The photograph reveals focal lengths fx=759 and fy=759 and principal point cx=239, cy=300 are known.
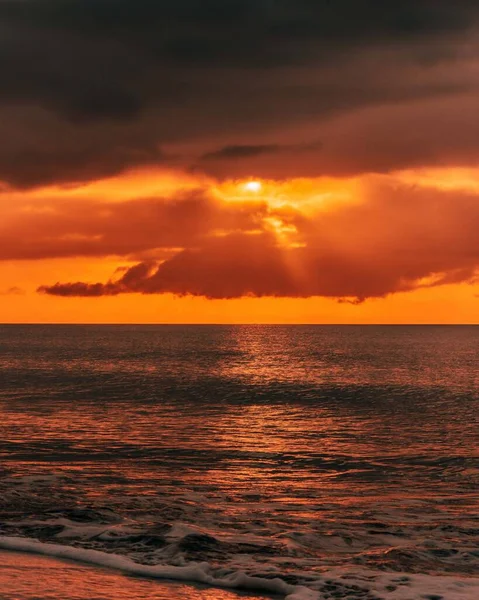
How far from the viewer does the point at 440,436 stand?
4284 centimetres

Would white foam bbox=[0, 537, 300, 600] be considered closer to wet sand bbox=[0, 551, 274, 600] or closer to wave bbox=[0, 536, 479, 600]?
wave bbox=[0, 536, 479, 600]

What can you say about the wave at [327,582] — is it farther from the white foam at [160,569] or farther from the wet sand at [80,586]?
the wet sand at [80,586]

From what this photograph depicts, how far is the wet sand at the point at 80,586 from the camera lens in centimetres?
1438

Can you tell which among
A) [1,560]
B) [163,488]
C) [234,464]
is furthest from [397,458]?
[1,560]

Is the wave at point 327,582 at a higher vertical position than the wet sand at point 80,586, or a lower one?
lower

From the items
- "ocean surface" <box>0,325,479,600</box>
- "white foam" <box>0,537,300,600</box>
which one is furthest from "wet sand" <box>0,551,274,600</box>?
"ocean surface" <box>0,325,479,600</box>

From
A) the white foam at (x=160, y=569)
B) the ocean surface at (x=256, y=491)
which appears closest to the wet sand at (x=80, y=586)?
the white foam at (x=160, y=569)

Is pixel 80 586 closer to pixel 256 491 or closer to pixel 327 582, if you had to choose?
pixel 327 582

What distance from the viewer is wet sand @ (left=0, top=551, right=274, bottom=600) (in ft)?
47.2

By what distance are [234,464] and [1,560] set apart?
17.2 metres

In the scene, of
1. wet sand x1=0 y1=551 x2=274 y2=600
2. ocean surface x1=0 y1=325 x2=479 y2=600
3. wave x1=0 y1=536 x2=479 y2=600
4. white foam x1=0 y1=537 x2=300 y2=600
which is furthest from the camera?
ocean surface x1=0 y1=325 x2=479 y2=600

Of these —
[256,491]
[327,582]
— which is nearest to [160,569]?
[327,582]

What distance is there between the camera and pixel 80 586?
1503 cm

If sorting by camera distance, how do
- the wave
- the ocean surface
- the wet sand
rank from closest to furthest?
the wet sand → the wave → the ocean surface
